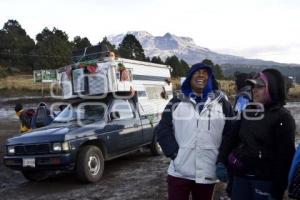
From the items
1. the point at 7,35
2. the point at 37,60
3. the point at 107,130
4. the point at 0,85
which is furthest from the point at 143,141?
the point at 7,35

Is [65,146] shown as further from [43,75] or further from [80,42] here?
[80,42]

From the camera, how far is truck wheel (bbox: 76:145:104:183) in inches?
332

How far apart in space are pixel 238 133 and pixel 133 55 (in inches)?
2528

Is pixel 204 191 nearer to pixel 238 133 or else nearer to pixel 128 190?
pixel 238 133

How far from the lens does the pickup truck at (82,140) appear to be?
27.3 ft

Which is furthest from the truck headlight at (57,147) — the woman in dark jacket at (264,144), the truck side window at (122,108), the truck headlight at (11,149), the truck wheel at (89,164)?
the woman in dark jacket at (264,144)

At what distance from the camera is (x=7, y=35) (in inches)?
2726

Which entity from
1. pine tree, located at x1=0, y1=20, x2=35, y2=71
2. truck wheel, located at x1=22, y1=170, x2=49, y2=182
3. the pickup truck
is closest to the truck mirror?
the pickup truck

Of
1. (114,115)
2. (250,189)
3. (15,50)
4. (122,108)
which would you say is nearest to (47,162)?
(114,115)

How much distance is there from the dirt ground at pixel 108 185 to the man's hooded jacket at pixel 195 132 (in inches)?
129

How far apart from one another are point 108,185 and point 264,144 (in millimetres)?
5325

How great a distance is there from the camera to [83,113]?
32.1ft

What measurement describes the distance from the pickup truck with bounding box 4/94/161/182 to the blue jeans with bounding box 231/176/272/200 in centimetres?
499

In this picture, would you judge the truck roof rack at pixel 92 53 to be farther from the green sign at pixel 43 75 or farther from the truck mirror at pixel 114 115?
the green sign at pixel 43 75
